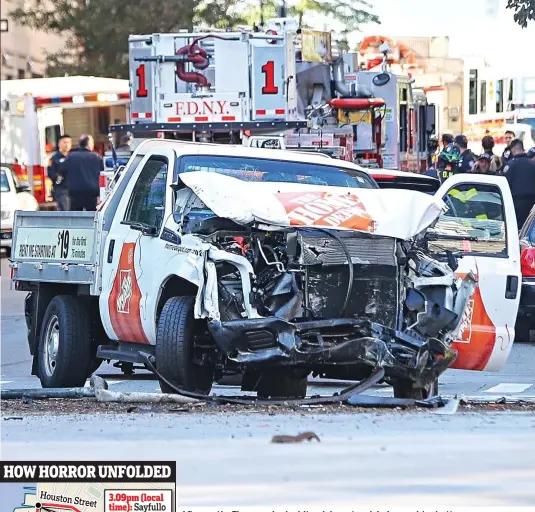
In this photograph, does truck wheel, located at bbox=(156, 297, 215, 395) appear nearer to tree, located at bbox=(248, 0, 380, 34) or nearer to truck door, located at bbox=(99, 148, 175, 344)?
truck door, located at bbox=(99, 148, 175, 344)

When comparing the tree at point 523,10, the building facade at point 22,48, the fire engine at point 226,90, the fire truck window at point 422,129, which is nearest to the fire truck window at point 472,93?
the fire truck window at point 422,129

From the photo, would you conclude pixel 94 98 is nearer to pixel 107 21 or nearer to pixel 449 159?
pixel 107 21

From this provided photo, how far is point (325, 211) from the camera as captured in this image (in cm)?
965

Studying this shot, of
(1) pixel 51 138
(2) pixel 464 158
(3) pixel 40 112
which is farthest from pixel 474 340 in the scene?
(1) pixel 51 138

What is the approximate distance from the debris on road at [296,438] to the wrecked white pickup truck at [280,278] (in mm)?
1497

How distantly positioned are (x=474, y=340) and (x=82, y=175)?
13.8 m

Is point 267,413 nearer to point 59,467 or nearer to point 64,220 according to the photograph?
point 59,467

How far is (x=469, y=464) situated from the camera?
7195 millimetres

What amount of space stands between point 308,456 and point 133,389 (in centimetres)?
489

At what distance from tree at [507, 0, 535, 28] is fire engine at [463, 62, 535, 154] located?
640 inches

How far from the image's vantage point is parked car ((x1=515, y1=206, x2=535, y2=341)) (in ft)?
49.1

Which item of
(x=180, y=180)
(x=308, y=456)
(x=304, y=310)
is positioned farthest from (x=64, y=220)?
(x=308, y=456)

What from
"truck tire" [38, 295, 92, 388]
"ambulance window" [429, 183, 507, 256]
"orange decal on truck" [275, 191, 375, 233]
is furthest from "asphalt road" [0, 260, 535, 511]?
"ambulance window" [429, 183, 507, 256]

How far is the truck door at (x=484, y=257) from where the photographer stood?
1059 cm
